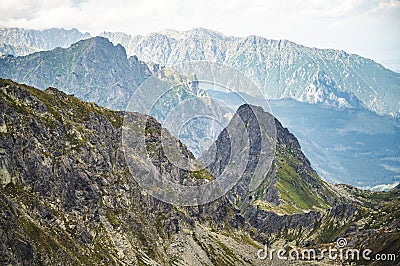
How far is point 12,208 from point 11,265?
22.8 metres

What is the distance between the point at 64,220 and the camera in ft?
611

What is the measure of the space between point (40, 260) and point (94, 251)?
35.8 meters

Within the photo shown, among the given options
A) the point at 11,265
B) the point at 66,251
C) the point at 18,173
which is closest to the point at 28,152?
the point at 18,173

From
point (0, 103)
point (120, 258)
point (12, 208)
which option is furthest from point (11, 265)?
point (0, 103)

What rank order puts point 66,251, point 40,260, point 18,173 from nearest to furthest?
point 40,260, point 66,251, point 18,173

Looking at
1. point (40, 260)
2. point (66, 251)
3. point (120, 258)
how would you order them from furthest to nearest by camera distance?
1. point (120, 258)
2. point (66, 251)
3. point (40, 260)

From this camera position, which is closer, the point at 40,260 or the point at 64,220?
the point at 40,260

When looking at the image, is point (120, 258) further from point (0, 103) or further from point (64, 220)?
point (0, 103)

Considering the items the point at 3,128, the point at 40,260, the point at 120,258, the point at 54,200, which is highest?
the point at 3,128

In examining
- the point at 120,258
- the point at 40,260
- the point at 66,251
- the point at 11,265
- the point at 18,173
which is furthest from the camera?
the point at 120,258

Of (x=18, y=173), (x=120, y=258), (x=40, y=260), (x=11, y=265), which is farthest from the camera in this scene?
(x=120, y=258)

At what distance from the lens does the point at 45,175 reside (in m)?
192

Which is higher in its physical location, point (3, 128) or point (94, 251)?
point (3, 128)

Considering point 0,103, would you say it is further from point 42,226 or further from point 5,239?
point 5,239
